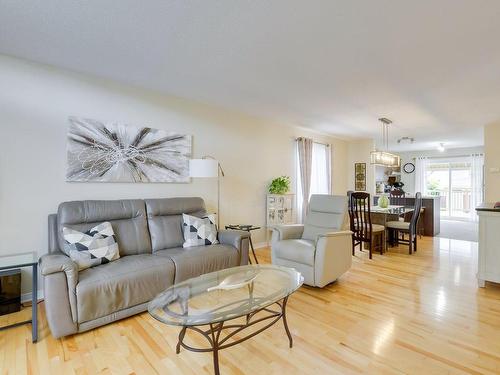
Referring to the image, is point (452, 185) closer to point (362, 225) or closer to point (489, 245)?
point (362, 225)

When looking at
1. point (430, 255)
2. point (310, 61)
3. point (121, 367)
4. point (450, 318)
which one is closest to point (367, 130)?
point (430, 255)

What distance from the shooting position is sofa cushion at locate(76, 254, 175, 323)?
2.03 metres

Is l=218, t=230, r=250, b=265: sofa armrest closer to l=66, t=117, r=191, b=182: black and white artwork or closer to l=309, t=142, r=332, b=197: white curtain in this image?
l=66, t=117, r=191, b=182: black and white artwork

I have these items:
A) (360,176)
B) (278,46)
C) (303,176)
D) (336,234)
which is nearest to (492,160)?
(360,176)

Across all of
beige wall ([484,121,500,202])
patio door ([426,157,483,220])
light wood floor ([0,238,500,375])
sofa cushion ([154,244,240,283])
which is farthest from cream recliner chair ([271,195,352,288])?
patio door ([426,157,483,220])

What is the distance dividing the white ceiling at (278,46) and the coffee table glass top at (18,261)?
1.74 meters

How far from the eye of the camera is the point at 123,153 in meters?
3.15

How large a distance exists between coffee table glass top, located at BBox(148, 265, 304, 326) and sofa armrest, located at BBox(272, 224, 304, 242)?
0.99 metres

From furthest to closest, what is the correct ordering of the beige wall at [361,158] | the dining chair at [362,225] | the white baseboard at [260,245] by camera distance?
1. the beige wall at [361,158]
2. the white baseboard at [260,245]
3. the dining chair at [362,225]

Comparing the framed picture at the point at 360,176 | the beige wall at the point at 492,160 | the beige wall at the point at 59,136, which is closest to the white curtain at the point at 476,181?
the beige wall at the point at 492,160

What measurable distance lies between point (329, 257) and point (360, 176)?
446cm

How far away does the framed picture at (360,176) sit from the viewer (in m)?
6.70

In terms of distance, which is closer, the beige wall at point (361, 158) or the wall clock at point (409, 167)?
the beige wall at point (361, 158)

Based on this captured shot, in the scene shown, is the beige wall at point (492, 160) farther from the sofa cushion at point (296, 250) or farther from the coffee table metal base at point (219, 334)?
the coffee table metal base at point (219, 334)
